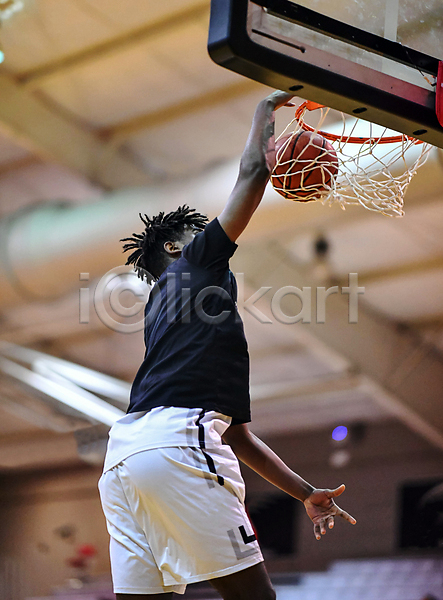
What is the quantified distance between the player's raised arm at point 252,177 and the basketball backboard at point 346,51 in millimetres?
191

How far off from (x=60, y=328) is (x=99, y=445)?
1.66 meters

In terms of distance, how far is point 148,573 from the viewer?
218 centimetres

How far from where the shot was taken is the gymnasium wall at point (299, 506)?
1100cm

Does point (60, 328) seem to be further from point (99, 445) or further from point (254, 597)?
point (254, 597)

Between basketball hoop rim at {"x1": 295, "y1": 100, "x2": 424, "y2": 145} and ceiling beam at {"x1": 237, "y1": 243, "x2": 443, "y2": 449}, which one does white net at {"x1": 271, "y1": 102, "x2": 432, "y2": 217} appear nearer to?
basketball hoop rim at {"x1": 295, "y1": 100, "x2": 424, "y2": 145}

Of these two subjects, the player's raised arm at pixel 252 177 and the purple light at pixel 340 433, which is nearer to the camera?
the player's raised arm at pixel 252 177

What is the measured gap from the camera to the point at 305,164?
307cm

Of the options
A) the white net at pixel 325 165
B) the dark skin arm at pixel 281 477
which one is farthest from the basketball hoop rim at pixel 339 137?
the dark skin arm at pixel 281 477

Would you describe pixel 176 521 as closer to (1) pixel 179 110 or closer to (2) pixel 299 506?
Answer: (1) pixel 179 110

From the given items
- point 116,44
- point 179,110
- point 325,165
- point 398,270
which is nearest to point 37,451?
point 398,270

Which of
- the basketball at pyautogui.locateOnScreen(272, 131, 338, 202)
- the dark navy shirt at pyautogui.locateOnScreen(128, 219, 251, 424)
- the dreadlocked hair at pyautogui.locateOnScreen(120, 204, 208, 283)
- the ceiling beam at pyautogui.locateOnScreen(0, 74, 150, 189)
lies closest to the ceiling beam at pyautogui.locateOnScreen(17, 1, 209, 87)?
the ceiling beam at pyautogui.locateOnScreen(0, 74, 150, 189)

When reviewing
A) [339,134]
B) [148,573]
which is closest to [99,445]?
[339,134]

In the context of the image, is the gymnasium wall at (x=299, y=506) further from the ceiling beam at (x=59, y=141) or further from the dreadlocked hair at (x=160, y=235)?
the dreadlocked hair at (x=160, y=235)

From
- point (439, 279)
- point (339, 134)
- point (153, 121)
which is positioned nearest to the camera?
point (339, 134)
